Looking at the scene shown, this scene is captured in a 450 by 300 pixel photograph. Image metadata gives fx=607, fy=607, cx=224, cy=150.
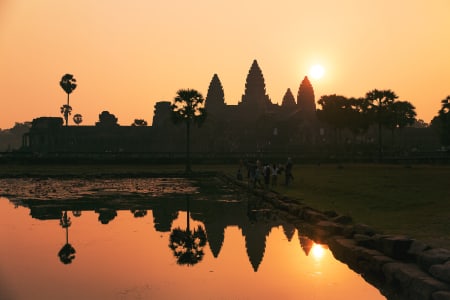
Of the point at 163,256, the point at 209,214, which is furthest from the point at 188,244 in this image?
the point at 209,214

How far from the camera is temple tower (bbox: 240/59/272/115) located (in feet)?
452

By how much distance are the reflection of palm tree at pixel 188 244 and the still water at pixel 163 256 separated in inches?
0.9

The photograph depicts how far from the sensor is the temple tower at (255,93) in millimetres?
137875

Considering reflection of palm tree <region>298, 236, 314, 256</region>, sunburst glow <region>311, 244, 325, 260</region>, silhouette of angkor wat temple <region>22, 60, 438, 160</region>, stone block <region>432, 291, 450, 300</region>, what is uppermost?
silhouette of angkor wat temple <region>22, 60, 438, 160</region>

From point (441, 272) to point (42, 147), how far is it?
116469mm

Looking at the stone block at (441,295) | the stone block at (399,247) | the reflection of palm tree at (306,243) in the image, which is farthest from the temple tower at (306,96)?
the stone block at (441,295)

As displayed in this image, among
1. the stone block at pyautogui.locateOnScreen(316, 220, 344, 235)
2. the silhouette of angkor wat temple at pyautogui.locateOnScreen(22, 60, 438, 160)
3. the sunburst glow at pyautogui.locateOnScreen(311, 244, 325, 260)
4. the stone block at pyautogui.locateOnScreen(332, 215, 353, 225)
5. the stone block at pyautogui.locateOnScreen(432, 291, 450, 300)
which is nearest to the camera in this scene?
the stone block at pyautogui.locateOnScreen(432, 291, 450, 300)

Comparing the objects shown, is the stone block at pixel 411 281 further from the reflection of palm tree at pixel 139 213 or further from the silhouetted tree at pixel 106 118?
the silhouetted tree at pixel 106 118

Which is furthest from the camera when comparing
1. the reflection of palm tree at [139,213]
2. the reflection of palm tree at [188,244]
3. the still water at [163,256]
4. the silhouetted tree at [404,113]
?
the silhouetted tree at [404,113]

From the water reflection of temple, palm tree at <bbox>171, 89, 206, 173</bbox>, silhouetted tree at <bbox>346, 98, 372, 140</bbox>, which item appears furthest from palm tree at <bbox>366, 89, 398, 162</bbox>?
the water reflection of temple

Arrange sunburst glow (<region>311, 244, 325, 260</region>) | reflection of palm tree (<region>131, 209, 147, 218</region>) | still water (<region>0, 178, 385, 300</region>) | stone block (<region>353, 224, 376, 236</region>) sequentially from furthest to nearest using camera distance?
reflection of palm tree (<region>131, 209, 147, 218</region>), stone block (<region>353, 224, 376, 236</region>), sunburst glow (<region>311, 244, 325, 260</region>), still water (<region>0, 178, 385, 300</region>)

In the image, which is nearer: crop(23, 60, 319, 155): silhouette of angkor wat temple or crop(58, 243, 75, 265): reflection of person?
crop(58, 243, 75, 265): reflection of person

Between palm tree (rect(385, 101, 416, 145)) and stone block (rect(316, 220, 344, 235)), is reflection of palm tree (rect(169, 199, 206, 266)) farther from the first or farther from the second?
palm tree (rect(385, 101, 416, 145))

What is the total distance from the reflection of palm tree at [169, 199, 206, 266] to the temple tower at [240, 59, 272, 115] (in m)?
120
